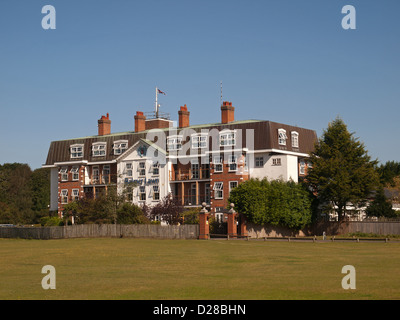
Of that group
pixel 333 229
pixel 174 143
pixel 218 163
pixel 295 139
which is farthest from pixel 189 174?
pixel 333 229

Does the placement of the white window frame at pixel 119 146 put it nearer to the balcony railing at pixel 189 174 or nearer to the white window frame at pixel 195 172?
the balcony railing at pixel 189 174

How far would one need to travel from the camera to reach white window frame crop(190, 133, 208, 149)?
76.9m

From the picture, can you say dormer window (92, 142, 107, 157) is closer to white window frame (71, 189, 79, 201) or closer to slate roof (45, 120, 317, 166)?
slate roof (45, 120, 317, 166)

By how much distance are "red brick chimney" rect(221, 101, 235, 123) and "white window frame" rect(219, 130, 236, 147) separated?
3523 millimetres

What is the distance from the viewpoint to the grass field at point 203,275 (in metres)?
21.7

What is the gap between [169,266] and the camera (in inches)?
1268

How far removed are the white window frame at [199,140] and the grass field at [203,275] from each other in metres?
35.9

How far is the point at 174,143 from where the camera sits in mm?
79438

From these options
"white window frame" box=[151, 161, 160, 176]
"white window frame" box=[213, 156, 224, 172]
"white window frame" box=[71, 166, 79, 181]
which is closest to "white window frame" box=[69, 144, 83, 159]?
"white window frame" box=[71, 166, 79, 181]

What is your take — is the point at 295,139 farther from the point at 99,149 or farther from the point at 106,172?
the point at 99,149

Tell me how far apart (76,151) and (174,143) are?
54.0 ft
